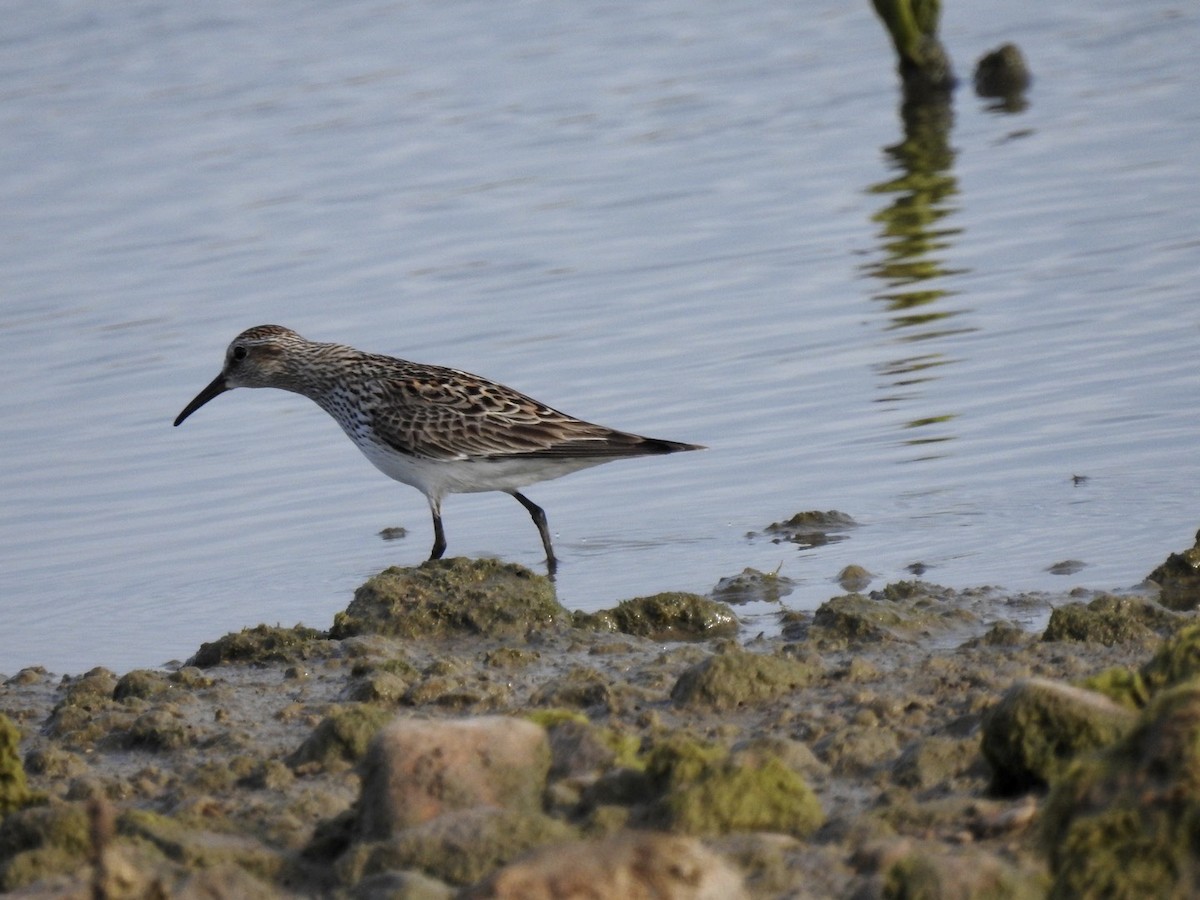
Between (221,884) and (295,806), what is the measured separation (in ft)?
3.35

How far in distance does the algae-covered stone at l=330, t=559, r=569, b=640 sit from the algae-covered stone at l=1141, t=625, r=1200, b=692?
123 inches

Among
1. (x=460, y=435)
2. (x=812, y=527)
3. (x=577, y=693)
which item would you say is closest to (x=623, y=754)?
(x=577, y=693)

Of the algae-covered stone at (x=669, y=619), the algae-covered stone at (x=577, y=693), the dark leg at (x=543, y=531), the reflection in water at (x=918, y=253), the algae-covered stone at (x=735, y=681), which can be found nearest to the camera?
the algae-covered stone at (x=735, y=681)

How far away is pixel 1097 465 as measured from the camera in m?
9.72

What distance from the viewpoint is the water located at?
952 centimetres

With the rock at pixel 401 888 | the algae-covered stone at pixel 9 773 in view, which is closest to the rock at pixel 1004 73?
the algae-covered stone at pixel 9 773

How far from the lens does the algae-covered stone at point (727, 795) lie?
473cm

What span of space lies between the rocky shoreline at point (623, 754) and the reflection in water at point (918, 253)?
11.3ft

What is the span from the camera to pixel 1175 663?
502 cm

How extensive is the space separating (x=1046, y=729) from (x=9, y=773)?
113 inches

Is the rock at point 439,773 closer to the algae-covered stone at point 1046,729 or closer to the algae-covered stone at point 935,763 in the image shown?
the algae-covered stone at point 935,763

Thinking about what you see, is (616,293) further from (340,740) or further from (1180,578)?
(340,740)

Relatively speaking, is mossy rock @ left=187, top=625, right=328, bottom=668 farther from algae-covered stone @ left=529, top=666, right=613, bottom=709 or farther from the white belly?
the white belly

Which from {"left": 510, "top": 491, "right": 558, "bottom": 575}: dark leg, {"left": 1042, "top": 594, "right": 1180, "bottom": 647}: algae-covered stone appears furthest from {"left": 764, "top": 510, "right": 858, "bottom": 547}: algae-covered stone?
{"left": 1042, "top": 594, "right": 1180, "bottom": 647}: algae-covered stone
